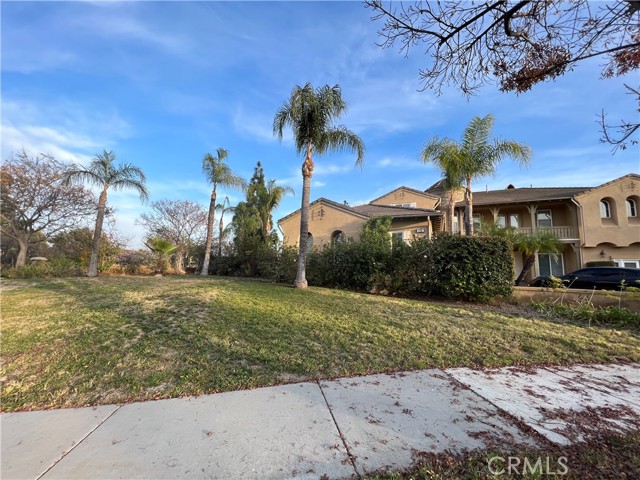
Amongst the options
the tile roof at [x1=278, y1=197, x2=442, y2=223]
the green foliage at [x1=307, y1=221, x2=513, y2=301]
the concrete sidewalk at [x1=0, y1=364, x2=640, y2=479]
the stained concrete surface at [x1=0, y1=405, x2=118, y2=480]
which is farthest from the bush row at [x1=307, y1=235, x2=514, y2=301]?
the stained concrete surface at [x1=0, y1=405, x2=118, y2=480]

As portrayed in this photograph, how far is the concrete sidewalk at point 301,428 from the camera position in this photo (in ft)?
6.91

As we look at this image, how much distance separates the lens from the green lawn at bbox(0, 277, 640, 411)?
3438 millimetres

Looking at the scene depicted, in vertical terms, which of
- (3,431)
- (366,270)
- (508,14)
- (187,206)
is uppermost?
(187,206)

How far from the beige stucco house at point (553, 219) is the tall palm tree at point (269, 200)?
2908mm

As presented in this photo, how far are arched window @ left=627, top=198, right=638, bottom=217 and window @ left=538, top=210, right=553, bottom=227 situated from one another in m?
3.87

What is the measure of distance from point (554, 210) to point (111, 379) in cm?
2598

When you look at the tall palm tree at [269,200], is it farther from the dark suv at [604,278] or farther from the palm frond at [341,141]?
the dark suv at [604,278]

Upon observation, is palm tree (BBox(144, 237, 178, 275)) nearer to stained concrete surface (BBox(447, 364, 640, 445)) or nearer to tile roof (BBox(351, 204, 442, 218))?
tile roof (BBox(351, 204, 442, 218))

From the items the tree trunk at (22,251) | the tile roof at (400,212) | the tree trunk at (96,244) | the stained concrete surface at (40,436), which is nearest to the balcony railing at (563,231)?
the tile roof at (400,212)

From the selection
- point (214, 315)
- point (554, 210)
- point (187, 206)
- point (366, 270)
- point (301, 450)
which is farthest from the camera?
point (187, 206)

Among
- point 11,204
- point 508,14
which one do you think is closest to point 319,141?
point 508,14

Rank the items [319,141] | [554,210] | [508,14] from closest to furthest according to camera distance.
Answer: [508,14] → [319,141] → [554,210]

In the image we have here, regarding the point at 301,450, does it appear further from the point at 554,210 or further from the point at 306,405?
the point at 554,210

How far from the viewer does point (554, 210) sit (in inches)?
808
